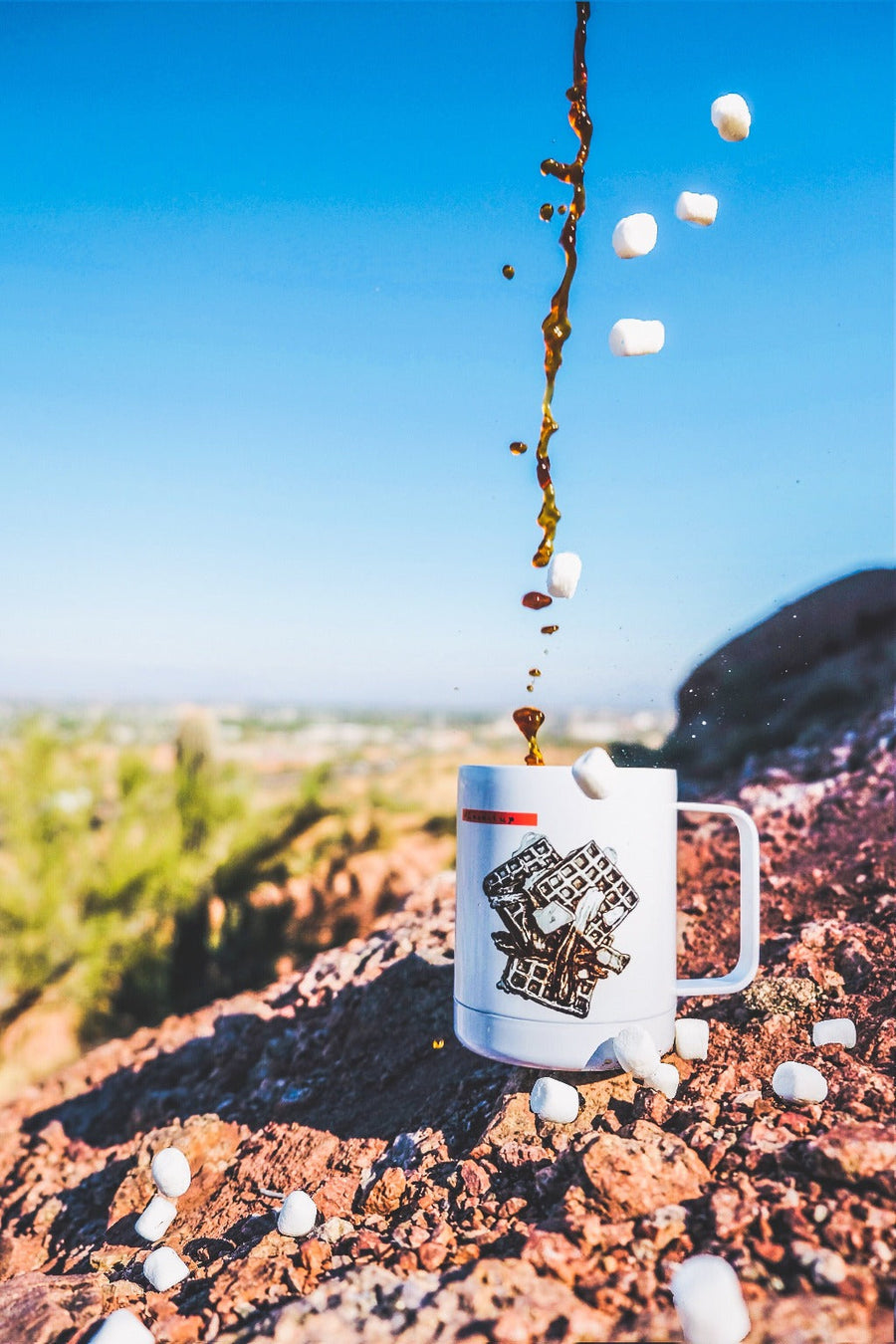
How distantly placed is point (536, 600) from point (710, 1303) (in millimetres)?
1529

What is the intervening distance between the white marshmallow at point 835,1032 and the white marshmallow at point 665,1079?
34 centimetres

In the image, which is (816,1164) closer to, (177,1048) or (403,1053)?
(403,1053)

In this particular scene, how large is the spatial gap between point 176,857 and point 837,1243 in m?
4.79

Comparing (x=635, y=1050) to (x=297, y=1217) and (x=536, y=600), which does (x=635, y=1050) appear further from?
(x=536, y=600)

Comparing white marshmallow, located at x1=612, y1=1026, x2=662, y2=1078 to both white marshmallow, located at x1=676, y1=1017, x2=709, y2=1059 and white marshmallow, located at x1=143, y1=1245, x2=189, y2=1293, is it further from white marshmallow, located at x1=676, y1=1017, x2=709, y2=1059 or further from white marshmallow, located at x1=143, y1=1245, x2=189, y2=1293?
white marshmallow, located at x1=143, y1=1245, x2=189, y2=1293

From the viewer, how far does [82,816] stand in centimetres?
602

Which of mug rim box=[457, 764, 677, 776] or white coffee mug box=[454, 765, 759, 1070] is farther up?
mug rim box=[457, 764, 677, 776]

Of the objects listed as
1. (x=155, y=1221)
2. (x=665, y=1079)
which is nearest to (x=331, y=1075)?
(x=155, y=1221)

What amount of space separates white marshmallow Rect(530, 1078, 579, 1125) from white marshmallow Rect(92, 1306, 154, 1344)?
752mm

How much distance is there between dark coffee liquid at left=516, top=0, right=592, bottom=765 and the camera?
241 cm

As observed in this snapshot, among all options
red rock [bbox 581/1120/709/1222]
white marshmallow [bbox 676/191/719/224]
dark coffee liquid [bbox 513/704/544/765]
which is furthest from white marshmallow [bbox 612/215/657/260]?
red rock [bbox 581/1120/709/1222]

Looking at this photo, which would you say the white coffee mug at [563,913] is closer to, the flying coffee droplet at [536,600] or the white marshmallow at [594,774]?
the white marshmallow at [594,774]

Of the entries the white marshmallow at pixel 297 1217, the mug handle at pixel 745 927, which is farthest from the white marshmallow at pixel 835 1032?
the white marshmallow at pixel 297 1217

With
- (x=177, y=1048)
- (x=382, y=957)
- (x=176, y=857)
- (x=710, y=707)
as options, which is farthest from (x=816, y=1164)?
(x=176, y=857)
